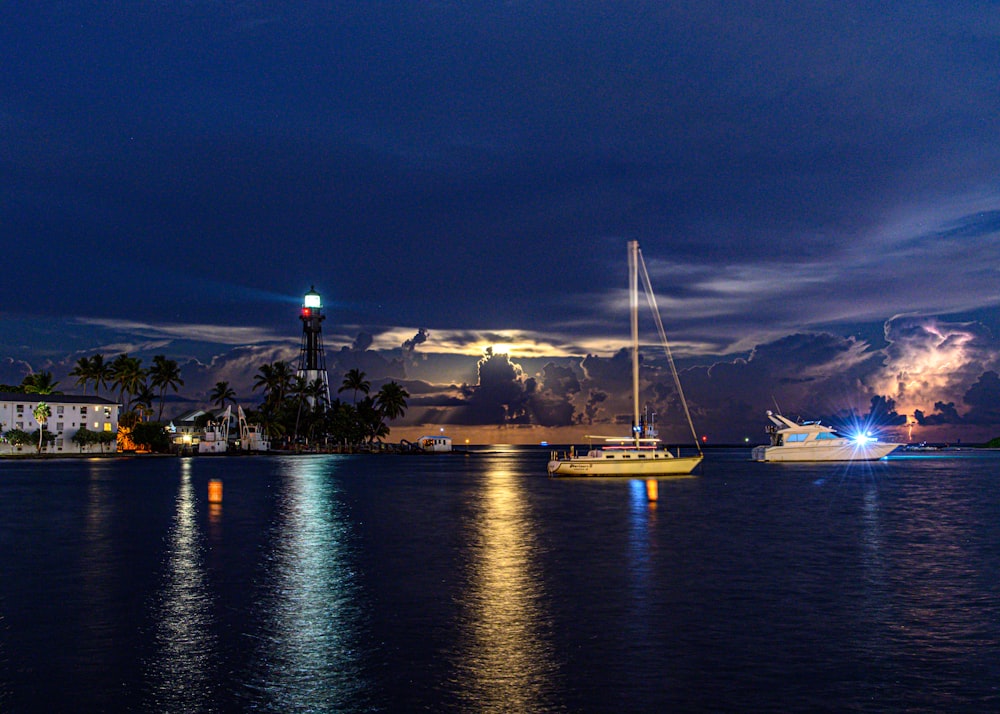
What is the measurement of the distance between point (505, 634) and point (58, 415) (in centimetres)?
19533

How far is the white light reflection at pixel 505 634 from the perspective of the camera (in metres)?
18.8

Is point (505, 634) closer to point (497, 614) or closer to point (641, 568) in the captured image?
point (497, 614)

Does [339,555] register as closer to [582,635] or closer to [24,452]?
[582,635]

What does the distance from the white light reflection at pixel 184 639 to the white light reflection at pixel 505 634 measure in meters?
6.24

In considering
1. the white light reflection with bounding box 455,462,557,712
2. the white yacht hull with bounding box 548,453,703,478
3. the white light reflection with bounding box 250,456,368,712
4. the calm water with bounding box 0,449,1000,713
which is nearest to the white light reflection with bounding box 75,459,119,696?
the calm water with bounding box 0,449,1000,713

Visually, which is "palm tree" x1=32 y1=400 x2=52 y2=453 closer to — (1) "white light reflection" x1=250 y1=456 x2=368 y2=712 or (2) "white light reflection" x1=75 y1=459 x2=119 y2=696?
(2) "white light reflection" x1=75 y1=459 x2=119 y2=696

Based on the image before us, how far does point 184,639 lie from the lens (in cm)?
2397

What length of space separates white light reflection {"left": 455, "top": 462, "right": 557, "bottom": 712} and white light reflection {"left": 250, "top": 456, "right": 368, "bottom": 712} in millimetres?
2931

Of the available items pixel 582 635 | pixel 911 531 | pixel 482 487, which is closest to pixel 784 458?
pixel 482 487

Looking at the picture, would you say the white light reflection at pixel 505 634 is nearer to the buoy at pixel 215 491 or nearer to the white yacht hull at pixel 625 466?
the buoy at pixel 215 491

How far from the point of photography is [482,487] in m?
104

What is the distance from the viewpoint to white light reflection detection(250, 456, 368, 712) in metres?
19.0

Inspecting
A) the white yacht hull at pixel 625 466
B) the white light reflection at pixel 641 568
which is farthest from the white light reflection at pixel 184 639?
the white yacht hull at pixel 625 466

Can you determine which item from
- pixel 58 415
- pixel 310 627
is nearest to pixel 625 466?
pixel 310 627
